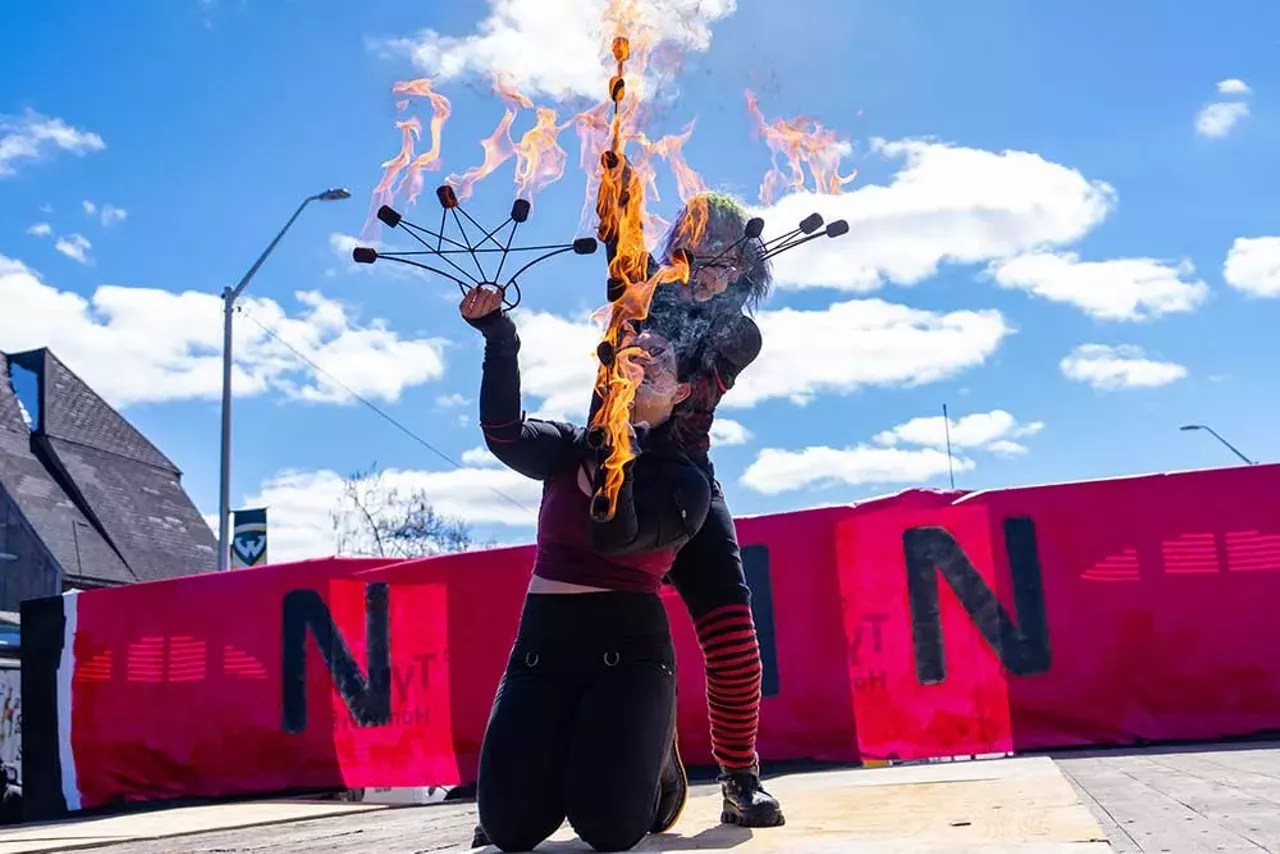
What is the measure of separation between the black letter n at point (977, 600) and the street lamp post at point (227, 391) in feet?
33.0

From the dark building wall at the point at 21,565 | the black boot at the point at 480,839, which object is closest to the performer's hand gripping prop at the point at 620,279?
the black boot at the point at 480,839

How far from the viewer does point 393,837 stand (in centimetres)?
487

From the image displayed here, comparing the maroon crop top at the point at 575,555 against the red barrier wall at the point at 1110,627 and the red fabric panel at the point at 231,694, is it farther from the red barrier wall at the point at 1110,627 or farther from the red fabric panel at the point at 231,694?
the red fabric panel at the point at 231,694

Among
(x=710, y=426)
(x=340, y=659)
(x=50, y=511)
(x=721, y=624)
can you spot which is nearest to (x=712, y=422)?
(x=710, y=426)

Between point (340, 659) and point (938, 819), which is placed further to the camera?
point (340, 659)

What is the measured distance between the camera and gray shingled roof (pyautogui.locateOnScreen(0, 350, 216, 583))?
2464cm

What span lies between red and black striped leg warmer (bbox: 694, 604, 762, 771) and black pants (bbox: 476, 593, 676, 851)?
18.0 inches

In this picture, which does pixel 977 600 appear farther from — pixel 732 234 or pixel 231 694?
pixel 231 694

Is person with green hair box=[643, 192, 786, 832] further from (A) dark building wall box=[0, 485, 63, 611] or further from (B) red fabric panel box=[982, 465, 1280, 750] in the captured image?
(A) dark building wall box=[0, 485, 63, 611]

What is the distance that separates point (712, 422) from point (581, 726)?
117 cm

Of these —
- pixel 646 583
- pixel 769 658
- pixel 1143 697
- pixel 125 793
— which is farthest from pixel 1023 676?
pixel 125 793

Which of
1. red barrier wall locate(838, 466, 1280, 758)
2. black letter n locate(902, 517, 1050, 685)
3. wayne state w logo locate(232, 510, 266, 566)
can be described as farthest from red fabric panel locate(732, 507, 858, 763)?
wayne state w logo locate(232, 510, 266, 566)

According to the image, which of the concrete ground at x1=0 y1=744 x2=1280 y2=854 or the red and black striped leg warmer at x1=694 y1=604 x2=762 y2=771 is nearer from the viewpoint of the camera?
the concrete ground at x1=0 y1=744 x2=1280 y2=854

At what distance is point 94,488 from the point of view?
26.5 metres
